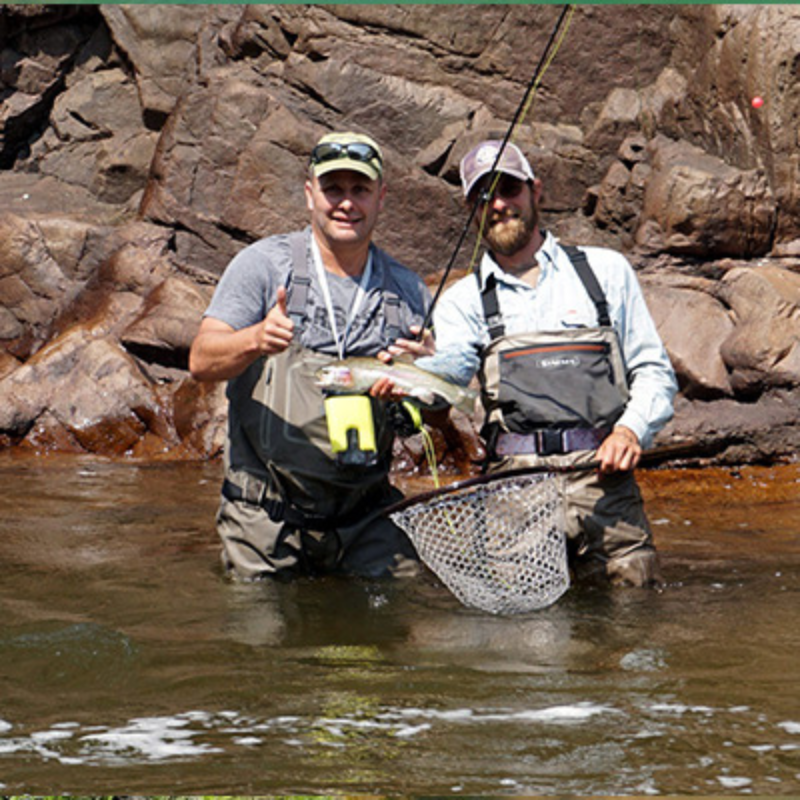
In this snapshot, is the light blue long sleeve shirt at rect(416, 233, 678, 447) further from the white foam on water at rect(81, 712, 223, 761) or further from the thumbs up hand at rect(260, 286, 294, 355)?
the white foam on water at rect(81, 712, 223, 761)

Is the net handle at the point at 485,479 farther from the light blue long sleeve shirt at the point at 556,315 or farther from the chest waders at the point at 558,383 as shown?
the light blue long sleeve shirt at the point at 556,315

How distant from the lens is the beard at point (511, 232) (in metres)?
5.49

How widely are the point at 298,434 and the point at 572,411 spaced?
4.02 ft

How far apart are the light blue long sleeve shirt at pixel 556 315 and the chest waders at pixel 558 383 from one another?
2.3 inches

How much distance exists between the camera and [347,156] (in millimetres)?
5539

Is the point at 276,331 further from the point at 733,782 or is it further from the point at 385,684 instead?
the point at 733,782

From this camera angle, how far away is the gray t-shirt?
5.52 m

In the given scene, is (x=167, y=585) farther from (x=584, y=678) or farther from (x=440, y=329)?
(x=584, y=678)

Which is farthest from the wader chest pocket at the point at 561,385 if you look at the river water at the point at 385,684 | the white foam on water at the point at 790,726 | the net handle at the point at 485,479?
the white foam on water at the point at 790,726

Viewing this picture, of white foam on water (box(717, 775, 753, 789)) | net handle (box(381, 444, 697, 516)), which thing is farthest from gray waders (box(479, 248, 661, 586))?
white foam on water (box(717, 775, 753, 789))

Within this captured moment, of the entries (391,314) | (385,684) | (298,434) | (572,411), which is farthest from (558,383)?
(385,684)

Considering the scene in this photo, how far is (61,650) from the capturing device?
5027 millimetres

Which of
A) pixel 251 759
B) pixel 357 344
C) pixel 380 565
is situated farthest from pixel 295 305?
A: pixel 251 759

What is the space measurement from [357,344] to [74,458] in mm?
6907
